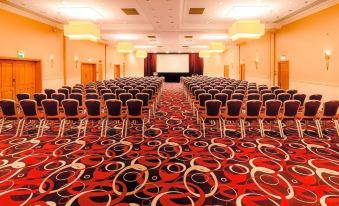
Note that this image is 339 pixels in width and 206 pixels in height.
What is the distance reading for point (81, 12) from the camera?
12211mm

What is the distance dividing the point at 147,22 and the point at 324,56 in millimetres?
8618

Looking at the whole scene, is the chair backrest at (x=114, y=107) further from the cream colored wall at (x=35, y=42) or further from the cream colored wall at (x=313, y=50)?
the cream colored wall at (x=313, y=50)

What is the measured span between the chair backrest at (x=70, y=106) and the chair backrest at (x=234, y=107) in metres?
3.67

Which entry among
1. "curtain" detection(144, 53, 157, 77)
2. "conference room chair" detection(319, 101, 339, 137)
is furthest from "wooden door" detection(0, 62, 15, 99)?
"curtain" detection(144, 53, 157, 77)

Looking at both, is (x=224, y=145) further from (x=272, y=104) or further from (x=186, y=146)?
(x=272, y=104)

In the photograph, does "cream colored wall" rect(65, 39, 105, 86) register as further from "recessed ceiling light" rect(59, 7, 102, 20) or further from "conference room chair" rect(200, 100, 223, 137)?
"conference room chair" rect(200, 100, 223, 137)

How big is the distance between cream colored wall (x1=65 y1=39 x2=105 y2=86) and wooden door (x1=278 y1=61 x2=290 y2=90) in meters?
12.5

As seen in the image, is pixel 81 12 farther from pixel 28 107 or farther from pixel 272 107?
pixel 272 107

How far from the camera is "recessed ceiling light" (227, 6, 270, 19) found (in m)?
11.5

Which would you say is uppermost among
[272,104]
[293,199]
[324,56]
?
[324,56]

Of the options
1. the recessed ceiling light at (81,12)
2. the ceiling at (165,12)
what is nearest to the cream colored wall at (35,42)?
the ceiling at (165,12)

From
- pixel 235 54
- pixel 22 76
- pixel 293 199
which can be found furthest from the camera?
pixel 235 54

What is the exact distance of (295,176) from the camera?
4.07 m

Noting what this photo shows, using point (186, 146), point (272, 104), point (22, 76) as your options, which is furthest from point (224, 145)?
point (22, 76)
